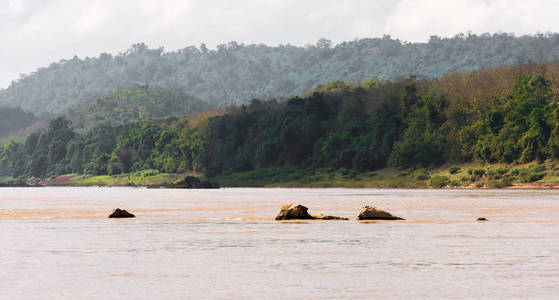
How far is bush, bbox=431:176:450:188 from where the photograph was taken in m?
170

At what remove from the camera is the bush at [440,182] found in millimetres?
169750

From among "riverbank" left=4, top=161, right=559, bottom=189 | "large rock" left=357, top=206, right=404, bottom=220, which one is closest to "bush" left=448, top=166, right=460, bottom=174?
"riverbank" left=4, top=161, right=559, bottom=189

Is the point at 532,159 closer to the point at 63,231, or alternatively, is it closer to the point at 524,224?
Answer: the point at 524,224

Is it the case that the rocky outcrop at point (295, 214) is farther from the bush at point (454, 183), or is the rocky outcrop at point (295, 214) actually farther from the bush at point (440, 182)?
the bush at point (440, 182)

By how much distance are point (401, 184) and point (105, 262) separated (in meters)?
153

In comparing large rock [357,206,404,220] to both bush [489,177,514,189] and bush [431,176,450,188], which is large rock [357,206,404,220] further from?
bush [431,176,450,188]

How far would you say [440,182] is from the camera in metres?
170

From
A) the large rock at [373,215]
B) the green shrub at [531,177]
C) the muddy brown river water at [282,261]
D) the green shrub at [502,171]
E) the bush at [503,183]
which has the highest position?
the green shrub at [502,171]

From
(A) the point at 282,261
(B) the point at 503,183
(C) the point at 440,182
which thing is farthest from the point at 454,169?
(A) the point at 282,261

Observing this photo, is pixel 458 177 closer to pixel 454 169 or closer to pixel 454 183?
pixel 454 183

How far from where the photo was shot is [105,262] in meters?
29.5

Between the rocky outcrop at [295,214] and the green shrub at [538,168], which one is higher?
the green shrub at [538,168]

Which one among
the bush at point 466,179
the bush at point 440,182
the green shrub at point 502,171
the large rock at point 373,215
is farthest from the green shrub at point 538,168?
the large rock at point 373,215

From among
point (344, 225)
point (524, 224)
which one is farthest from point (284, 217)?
point (524, 224)
